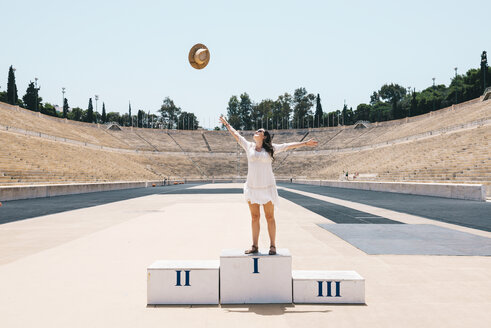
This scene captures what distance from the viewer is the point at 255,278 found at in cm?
455

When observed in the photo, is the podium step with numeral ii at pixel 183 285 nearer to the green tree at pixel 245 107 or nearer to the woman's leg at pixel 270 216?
the woman's leg at pixel 270 216

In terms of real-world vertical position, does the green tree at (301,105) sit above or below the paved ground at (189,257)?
above

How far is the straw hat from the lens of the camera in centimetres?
584

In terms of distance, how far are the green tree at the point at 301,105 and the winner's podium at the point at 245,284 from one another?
5070 inches

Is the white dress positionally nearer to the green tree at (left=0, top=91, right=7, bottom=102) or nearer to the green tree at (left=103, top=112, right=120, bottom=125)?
the green tree at (left=0, top=91, right=7, bottom=102)

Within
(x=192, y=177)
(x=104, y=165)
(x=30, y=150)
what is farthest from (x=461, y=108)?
(x=30, y=150)

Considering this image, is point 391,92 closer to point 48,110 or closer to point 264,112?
point 264,112

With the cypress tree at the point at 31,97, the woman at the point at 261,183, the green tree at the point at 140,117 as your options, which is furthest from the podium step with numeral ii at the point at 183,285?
the green tree at the point at 140,117

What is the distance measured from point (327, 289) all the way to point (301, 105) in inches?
Result: 5223

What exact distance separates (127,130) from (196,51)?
90056 millimetres

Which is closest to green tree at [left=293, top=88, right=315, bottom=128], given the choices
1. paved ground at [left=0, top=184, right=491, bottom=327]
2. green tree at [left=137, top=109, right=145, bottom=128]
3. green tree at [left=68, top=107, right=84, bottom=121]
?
green tree at [left=137, top=109, right=145, bottom=128]

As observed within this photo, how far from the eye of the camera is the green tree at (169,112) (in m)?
139

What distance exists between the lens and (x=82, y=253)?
732cm

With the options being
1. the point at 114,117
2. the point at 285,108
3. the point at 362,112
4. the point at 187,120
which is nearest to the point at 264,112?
the point at 285,108
